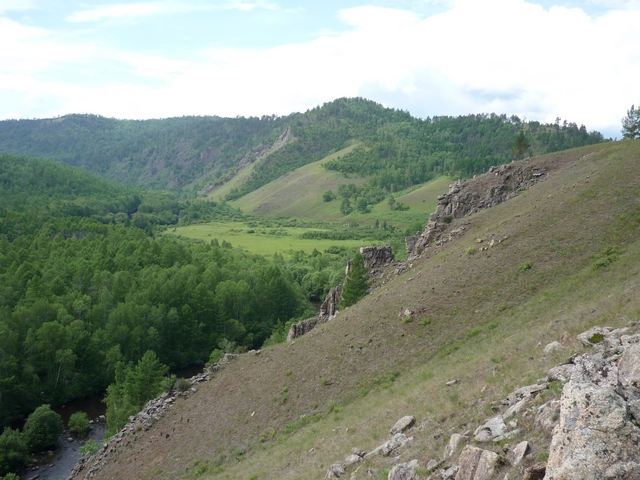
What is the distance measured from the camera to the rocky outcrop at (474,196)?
63.9 meters

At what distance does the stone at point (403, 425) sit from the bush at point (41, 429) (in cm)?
4803

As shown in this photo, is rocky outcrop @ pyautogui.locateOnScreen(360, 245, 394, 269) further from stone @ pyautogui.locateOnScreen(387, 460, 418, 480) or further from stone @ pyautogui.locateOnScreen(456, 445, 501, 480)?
stone @ pyautogui.locateOnScreen(456, 445, 501, 480)

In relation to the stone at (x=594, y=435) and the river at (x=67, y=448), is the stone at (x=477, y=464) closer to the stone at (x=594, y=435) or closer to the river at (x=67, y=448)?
the stone at (x=594, y=435)

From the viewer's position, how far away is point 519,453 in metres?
Answer: 13.4

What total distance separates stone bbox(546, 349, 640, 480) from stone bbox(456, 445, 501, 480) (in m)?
2.53

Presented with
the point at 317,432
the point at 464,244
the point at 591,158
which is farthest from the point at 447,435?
the point at 591,158

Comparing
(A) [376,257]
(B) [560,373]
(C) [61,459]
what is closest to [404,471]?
(B) [560,373]

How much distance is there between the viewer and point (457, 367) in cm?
2875

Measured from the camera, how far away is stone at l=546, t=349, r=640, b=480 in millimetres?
10266

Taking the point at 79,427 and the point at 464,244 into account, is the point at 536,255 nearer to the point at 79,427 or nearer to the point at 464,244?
the point at 464,244

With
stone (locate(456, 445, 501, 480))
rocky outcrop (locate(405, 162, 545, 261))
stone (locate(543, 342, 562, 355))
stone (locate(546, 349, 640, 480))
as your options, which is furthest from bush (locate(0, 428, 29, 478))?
stone (locate(546, 349, 640, 480))

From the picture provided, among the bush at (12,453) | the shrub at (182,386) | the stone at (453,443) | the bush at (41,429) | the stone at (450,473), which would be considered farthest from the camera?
the bush at (41,429)

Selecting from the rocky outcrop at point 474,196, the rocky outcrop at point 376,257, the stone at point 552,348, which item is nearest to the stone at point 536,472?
the stone at point 552,348

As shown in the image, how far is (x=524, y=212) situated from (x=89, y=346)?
6469 centimetres
